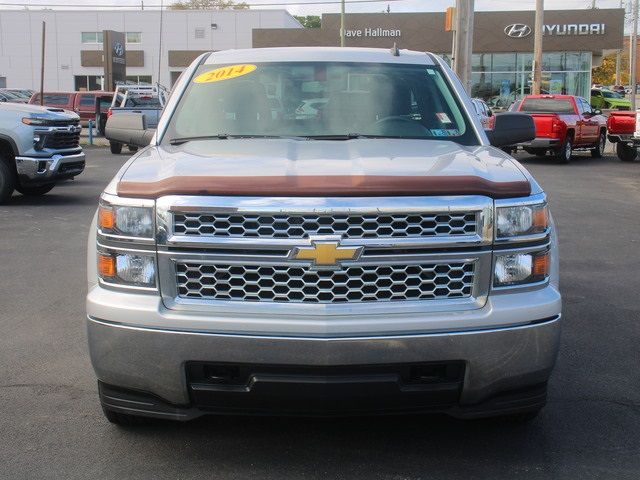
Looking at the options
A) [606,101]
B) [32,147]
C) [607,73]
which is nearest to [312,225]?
[32,147]

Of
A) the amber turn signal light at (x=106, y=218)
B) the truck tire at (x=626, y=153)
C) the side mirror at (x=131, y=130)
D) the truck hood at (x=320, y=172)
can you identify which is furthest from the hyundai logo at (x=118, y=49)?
the amber turn signal light at (x=106, y=218)

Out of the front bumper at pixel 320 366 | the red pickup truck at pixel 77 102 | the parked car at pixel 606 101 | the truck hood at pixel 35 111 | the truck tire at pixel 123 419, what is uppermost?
the parked car at pixel 606 101

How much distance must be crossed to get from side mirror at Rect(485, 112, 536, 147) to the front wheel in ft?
56.5

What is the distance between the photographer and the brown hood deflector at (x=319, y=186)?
339cm

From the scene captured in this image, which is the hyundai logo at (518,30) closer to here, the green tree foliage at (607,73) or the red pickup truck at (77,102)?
the red pickup truck at (77,102)

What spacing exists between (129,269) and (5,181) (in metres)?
10.3

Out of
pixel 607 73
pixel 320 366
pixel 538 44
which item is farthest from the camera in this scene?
pixel 607 73

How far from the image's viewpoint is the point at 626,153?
23.0 metres

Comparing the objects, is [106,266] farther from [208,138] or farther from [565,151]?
[565,151]

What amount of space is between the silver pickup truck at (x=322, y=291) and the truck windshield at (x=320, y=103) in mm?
1099

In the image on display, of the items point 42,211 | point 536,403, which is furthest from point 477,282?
point 42,211

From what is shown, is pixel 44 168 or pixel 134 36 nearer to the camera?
pixel 44 168

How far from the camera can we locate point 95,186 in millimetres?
16203

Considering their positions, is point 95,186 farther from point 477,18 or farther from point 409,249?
point 477,18
